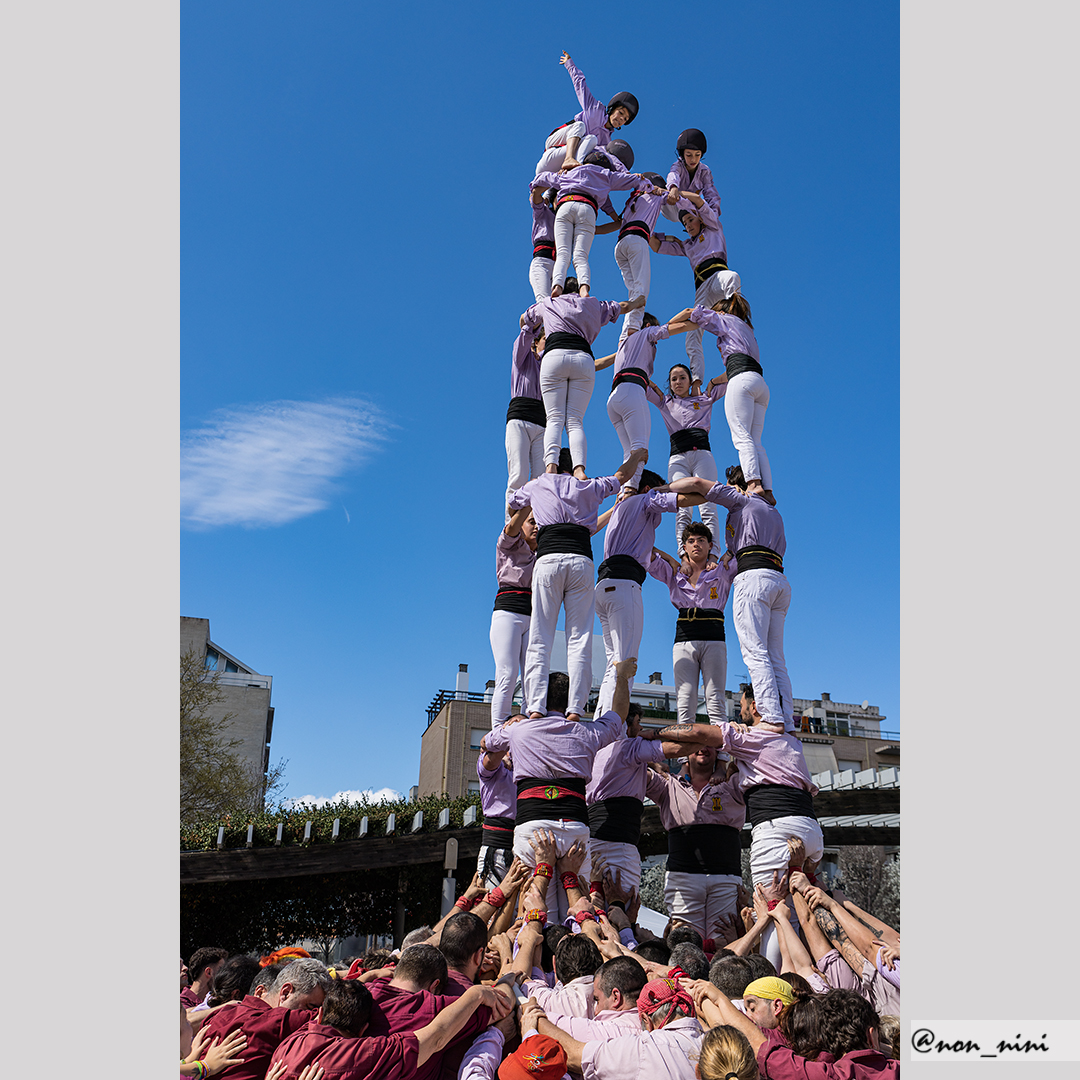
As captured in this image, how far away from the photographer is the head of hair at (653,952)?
172 inches

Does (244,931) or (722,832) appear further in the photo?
Answer: (244,931)

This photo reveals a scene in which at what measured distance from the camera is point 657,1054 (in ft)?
9.23

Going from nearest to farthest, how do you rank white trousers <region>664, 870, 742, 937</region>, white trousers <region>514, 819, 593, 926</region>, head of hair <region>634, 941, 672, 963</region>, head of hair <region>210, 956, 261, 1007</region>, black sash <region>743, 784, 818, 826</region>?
head of hair <region>210, 956, 261, 1007</region> → head of hair <region>634, 941, 672, 963</region> → white trousers <region>514, 819, 593, 926</region> → black sash <region>743, 784, 818, 826</region> → white trousers <region>664, 870, 742, 937</region>

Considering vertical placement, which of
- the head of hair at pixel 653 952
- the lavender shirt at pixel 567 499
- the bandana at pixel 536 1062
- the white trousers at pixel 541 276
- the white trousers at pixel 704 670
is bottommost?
Result: the bandana at pixel 536 1062

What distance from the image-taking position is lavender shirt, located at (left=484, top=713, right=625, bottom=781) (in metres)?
6.53

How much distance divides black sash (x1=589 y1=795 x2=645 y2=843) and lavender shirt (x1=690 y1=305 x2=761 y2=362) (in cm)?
447

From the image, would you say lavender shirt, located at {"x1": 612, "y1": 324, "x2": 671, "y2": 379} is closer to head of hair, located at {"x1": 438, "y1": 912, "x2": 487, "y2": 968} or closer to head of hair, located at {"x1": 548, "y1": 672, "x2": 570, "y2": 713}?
head of hair, located at {"x1": 548, "y1": 672, "x2": 570, "y2": 713}

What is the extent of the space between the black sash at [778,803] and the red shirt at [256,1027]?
15.0ft

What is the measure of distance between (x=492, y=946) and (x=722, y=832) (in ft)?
11.4

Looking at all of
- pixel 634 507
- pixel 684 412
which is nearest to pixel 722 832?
pixel 634 507

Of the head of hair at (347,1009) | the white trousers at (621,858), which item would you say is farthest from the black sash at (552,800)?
the head of hair at (347,1009)

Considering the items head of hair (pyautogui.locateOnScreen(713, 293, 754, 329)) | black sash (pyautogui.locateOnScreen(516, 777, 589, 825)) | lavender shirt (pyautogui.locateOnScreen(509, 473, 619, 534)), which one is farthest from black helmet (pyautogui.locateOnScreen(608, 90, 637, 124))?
black sash (pyautogui.locateOnScreen(516, 777, 589, 825))

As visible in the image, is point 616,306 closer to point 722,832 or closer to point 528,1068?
point 722,832

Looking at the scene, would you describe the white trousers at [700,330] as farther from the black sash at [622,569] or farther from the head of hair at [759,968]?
the head of hair at [759,968]
